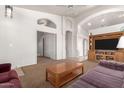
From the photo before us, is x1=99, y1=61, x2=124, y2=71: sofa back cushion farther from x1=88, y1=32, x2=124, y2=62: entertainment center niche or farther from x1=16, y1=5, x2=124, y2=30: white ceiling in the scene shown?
x1=16, y1=5, x2=124, y2=30: white ceiling

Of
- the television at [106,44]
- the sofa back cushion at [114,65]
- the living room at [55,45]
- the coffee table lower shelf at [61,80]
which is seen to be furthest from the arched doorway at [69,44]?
the sofa back cushion at [114,65]

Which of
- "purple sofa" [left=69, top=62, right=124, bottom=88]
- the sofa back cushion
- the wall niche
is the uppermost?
the wall niche

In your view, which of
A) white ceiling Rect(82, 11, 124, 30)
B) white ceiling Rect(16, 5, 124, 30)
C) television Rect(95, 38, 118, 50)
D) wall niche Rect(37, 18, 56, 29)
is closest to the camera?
white ceiling Rect(16, 5, 124, 30)

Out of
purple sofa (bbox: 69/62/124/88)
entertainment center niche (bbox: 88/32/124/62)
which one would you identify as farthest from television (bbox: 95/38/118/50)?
purple sofa (bbox: 69/62/124/88)

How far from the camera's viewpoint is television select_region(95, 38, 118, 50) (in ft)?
19.9

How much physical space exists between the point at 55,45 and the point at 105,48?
10.8 ft

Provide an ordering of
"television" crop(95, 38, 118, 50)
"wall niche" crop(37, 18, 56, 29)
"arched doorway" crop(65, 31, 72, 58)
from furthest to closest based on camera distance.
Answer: "arched doorway" crop(65, 31, 72, 58), "wall niche" crop(37, 18, 56, 29), "television" crop(95, 38, 118, 50)

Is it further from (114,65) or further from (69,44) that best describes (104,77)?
(69,44)

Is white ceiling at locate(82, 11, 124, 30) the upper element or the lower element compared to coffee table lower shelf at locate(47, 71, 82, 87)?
upper

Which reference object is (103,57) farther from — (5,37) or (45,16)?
(5,37)

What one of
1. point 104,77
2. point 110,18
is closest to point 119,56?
point 110,18
